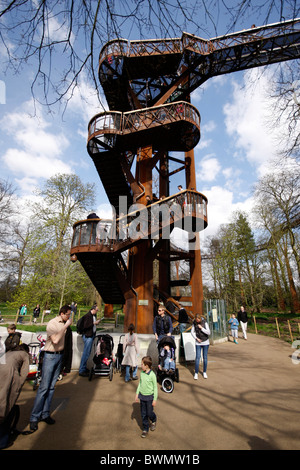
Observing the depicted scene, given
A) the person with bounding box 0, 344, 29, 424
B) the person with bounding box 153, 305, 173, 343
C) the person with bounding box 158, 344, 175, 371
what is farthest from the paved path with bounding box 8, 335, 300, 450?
the person with bounding box 153, 305, 173, 343

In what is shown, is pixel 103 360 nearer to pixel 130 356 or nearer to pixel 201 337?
pixel 130 356

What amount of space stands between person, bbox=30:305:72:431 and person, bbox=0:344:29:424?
49cm

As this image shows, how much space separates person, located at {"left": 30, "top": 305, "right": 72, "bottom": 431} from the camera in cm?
341

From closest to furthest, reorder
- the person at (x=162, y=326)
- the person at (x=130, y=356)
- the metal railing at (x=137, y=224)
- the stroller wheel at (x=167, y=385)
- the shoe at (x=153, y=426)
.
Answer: the shoe at (x=153, y=426) → the stroller wheel at (x=167, y=385) → the person at (x=130, y=356) → the person at (x=162, y=326) → the metal railing at (x=137, y=224)

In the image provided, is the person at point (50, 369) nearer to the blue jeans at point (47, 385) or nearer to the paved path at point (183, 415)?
the blue jeans at point (47, 385)

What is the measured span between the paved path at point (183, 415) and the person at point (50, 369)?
21 centimetres

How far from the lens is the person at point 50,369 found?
11.2ft

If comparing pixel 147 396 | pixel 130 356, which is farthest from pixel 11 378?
pixel 130 356

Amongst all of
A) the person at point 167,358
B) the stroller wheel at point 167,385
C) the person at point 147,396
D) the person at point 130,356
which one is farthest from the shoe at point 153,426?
the person at point 130,356

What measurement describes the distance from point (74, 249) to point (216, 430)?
8.52m
